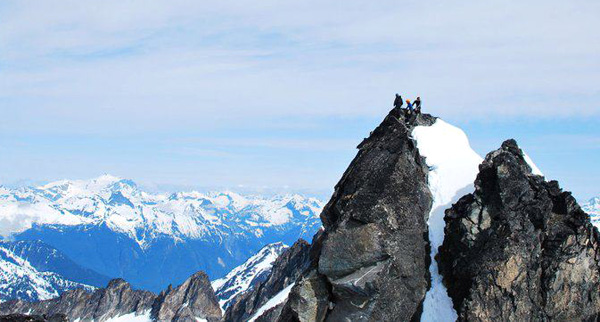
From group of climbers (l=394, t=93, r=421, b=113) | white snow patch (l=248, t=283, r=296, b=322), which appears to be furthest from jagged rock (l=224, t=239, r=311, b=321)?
group of climbers (l=394, t=93, r=421, b=113)

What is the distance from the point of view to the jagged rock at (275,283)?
153 m

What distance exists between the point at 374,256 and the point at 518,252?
10017 mm

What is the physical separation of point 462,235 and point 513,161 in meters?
7.14

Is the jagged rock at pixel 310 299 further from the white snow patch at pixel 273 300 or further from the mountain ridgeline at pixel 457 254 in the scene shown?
the white snow patch at pixel 273 300

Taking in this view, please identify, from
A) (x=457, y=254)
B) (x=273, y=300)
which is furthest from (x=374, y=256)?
(x=273, y=300)

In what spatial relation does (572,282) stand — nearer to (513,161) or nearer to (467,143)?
(513,161)

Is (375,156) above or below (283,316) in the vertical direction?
above

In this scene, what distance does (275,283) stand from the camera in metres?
161

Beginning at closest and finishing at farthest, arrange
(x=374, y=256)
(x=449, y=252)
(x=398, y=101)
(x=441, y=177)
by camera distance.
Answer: (x=374, y=256) → (x=449, y=252) → (x=441, y=177) → (x=398, y=101)

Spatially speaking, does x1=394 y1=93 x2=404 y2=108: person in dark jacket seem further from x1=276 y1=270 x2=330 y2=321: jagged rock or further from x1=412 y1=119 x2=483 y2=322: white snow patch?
x1=276 y1=270 x2=330 y2=321: jagged rock

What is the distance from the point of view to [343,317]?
41.5m

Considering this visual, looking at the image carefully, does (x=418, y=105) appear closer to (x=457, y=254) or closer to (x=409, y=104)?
(x=409, y=104)

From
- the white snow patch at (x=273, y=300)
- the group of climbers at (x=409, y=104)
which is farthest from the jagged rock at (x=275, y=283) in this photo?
the group of climbers at (x=409, y=104)

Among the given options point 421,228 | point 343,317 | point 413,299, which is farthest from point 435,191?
point 343,317
